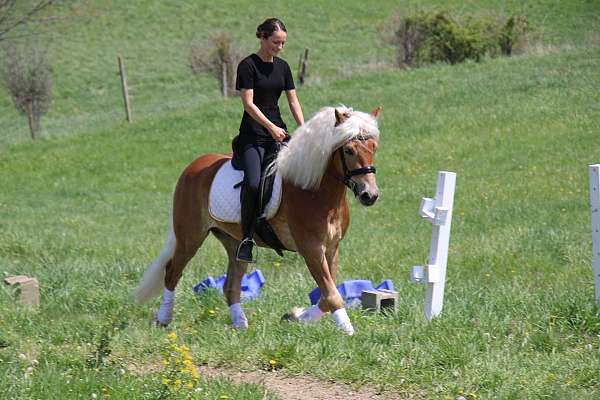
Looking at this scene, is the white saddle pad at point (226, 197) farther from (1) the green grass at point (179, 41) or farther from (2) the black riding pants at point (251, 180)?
(1) the green grass at point (179, 41)

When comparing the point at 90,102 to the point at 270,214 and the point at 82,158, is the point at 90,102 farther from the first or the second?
the point at 270,214

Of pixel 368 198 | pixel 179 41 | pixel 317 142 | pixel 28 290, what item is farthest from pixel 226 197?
pixel 179 41

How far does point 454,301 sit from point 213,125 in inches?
732

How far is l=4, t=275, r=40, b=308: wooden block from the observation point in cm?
830

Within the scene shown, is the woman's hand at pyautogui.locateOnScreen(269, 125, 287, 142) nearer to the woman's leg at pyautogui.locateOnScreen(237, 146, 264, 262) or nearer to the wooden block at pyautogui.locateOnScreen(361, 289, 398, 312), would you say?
the woman's leg at pyautogui.locateOnScreen(237, 146, 264, 262)

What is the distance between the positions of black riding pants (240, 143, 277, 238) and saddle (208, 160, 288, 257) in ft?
0.16

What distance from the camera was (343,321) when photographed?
6.63 meters

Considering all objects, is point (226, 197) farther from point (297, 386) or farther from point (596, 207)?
point (596, 207)

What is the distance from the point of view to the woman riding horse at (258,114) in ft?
23.3

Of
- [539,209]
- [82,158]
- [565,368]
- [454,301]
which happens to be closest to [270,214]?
[454,301]

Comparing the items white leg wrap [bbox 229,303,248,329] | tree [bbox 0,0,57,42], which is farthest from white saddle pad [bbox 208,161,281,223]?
tree [bbox 0,0,57,42]

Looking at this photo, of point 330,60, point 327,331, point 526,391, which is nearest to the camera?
point 526,391

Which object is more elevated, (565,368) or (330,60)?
(330,60)

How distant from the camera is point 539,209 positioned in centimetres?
1452
